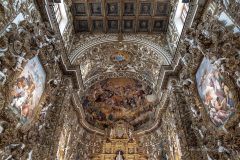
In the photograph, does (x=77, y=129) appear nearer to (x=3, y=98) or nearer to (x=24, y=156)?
(x=24, y=156)

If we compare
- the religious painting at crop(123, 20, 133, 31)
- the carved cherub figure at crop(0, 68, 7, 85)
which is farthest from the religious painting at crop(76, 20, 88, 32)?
the carved cherub figure at crop(0, 68, 7, 85)

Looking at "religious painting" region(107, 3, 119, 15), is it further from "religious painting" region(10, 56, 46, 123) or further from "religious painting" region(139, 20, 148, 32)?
"religious painting" region(10, 56, 46, 123)

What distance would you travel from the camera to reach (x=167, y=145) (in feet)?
46.5

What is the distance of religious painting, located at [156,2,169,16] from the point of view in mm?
14336

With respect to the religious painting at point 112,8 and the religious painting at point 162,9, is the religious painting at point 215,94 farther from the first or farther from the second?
the religious painting at point 112,8

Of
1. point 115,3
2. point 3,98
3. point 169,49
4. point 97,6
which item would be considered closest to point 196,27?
point 169,49

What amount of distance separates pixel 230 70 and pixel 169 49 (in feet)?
25.4

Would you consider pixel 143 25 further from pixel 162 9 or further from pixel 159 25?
pixel 162 9

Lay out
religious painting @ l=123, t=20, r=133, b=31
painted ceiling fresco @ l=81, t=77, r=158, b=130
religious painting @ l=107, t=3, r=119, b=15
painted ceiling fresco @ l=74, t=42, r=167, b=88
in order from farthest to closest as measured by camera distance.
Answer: painted ceiling fresco @ l=81, t=77, r=158, b=130 → religious painting @ l=123, t=20, r=133, b=31 → painted ceiling fresco @ l=74, t=42, r=167, b=88 → religious painting @ l=107, t=3, r=119, b=15

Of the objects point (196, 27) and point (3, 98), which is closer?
point (3, 98)

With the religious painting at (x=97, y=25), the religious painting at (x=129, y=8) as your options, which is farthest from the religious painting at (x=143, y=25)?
the religious painting at (x=97, y=25)

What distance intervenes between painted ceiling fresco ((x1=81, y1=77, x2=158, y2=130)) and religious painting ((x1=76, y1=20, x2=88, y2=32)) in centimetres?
514

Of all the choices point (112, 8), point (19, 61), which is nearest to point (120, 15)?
point (112, 8)

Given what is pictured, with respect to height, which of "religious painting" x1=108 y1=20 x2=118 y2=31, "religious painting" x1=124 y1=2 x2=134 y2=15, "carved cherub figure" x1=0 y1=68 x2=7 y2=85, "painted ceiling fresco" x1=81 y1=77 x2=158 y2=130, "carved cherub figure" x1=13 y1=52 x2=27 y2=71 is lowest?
"carved cherub figure" x1=0 y1=68 x2=7 y2=85
